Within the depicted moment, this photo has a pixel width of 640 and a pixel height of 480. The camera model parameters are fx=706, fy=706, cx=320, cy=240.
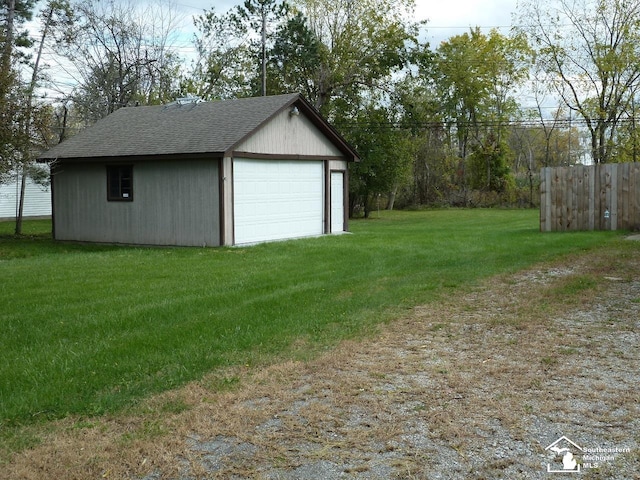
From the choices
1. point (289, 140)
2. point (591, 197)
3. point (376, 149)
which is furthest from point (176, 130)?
point (376, 149)

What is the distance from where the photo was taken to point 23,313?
8.30 m

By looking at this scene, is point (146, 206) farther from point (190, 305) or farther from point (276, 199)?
point (190, 305)

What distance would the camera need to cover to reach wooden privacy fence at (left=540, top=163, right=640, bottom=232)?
1772cm

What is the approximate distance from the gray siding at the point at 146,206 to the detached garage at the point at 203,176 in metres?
0.03

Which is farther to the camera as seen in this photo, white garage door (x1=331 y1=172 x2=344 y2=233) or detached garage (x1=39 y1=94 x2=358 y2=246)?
white garage door (x1=331 y1=172 x2=344 y2=233)

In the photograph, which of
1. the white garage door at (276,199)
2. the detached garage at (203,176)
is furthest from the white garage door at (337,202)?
the white garage door at (276,199)

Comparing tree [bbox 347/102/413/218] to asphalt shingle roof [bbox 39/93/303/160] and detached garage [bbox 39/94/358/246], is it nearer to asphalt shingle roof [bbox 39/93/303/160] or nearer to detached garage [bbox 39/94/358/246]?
detached garage [bbox 39/94/358/246]

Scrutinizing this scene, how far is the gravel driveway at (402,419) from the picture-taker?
3.92 metres

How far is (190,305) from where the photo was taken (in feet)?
28.6

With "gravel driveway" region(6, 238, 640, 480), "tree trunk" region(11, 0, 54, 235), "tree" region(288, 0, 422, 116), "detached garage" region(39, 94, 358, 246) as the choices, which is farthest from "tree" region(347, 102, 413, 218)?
"gravel driveway" region(6, 238, 640, 480)

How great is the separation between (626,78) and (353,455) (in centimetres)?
3223

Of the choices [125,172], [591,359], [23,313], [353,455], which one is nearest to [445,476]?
[353,455]

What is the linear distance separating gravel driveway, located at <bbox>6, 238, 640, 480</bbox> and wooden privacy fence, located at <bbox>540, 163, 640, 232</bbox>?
38.3ft

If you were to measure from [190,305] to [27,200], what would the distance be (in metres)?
27.8
